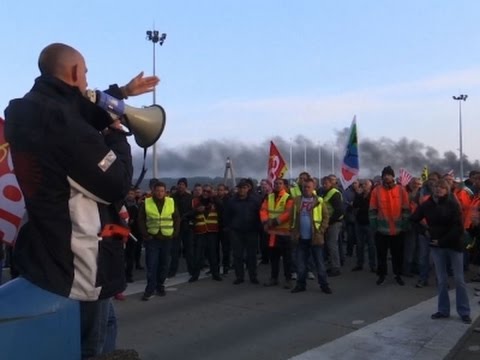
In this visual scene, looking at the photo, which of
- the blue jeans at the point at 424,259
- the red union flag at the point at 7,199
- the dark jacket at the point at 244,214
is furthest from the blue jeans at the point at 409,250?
the red union flag at the point at 7,199

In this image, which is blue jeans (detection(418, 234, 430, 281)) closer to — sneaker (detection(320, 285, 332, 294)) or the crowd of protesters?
the crowd of protesters

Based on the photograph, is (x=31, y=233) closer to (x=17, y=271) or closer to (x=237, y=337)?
(x=17, y=271)

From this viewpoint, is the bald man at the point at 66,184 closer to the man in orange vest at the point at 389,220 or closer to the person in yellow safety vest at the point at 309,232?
the person in yellow safety vest at the point at 309,232

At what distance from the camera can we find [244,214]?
11.0 metres

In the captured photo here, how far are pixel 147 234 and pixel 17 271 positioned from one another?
24.8 ft

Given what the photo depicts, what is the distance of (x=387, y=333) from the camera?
23.2 ft

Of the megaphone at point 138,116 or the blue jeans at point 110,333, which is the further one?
the blue jeans at point 110,333

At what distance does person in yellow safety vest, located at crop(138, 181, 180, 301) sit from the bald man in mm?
7421

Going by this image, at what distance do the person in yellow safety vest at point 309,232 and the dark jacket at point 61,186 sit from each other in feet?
26.5

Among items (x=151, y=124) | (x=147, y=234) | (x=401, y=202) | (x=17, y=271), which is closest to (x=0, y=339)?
(x=17, y=271)

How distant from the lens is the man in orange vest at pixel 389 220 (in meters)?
10.8

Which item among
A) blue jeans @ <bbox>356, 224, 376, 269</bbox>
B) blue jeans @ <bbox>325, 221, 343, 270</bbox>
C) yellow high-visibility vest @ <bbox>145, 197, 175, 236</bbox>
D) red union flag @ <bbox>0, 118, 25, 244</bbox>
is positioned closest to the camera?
red union flag @ <bbox>0, 118, 25, 244</bbox>

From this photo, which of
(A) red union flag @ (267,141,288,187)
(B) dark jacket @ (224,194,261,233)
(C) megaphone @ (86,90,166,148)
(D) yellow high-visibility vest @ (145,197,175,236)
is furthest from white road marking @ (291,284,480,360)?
(A) red union flag @ (267,141,288,187)

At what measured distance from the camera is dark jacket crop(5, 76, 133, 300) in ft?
6.85
